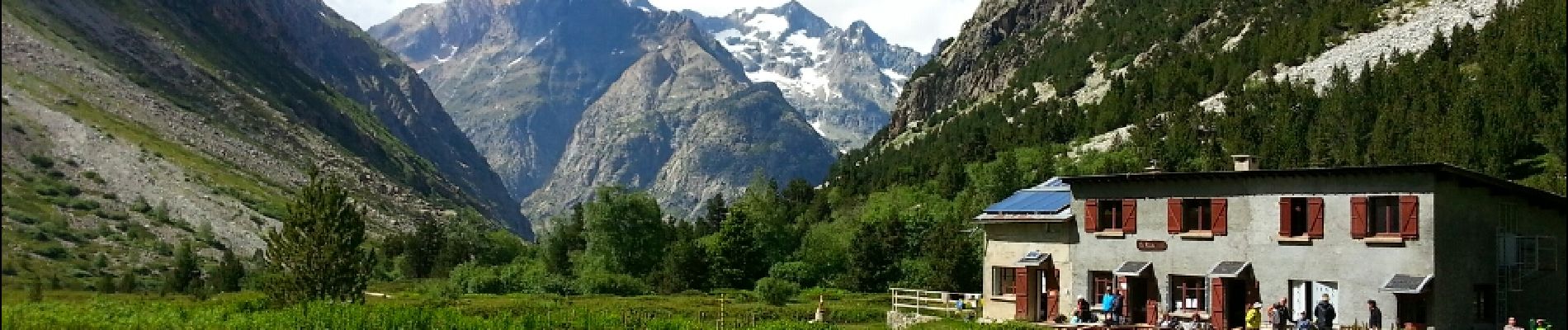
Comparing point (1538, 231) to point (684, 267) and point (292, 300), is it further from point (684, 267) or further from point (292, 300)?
point (684, 267)

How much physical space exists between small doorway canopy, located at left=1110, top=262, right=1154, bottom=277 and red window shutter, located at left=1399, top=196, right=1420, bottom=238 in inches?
391

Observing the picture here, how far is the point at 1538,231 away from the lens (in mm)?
47844

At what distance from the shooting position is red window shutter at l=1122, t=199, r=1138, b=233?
5028 cm

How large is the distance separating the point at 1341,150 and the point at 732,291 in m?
51.7

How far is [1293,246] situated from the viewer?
45344mm

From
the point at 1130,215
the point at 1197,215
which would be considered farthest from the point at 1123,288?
the point at 1197,215

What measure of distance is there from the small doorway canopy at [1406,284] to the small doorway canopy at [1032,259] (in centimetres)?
1417

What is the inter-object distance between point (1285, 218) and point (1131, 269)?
21.4ft

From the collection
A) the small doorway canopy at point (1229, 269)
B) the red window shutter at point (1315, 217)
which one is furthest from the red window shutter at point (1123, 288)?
the red window shutter at point (1315, 217)

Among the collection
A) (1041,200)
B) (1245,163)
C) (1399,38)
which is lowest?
(1041,200)

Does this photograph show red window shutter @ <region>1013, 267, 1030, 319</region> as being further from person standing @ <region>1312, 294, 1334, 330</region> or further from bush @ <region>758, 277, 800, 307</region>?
bush @ <region>758, 277, 800, 307</region>

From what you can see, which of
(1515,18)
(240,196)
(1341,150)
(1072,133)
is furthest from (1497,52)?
(240,196)

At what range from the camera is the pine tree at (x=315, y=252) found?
59.3m

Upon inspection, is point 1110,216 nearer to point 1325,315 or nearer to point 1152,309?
point 1152,309
